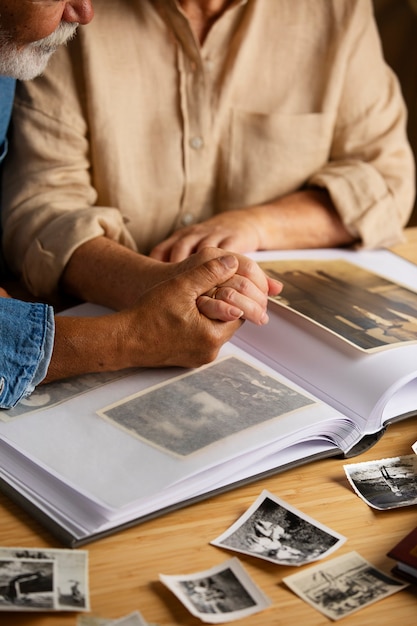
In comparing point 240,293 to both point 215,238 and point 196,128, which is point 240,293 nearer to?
point 215,238

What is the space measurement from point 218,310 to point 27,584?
0.40 metres

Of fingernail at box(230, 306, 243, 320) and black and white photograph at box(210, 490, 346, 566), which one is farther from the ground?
fingernail at box(230, 306, 243, 320)

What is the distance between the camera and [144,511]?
807 mm

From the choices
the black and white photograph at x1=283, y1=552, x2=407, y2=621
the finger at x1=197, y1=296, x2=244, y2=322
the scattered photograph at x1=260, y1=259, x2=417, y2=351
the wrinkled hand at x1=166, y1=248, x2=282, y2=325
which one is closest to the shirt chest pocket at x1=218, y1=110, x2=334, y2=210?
the scattered photograph at x1=260, y1=259, x2=417, y2=351

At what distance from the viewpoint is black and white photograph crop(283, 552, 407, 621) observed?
72cm

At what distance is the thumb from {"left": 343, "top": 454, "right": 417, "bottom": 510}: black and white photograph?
273 mm

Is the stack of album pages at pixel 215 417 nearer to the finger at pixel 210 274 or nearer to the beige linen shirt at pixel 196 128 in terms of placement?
the finger at pixel 210 274

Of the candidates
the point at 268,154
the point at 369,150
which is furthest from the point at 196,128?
the point at 369,150

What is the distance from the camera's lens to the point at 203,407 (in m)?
0.92

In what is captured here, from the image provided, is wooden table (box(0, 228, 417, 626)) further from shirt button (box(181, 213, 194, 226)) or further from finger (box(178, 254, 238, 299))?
shirt button (box(181, 213, 194, 226))

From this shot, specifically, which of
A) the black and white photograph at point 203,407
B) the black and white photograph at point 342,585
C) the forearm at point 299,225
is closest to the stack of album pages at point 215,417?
the black and white photograph at point 203,407

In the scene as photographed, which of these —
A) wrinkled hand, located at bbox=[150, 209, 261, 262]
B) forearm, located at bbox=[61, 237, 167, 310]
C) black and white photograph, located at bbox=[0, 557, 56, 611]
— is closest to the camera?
black and white photograph, located at bbox=[0, 557, 56, 611]

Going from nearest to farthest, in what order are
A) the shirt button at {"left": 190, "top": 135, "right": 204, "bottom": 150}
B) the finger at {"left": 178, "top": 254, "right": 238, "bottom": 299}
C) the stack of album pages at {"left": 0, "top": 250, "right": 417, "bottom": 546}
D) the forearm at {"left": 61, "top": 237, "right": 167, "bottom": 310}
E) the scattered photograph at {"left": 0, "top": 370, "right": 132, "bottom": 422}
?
the stack of album pages at {"left": 0, "top": 250, "right": 417, "bottom": 546}, the scattered photograph at {"left": 0, "top": 370, "right": 132, "bottom": 422}, the finger at {"left": 178, "top": 254, "right": 238, "bottom": 299}, the forearm at {"left": 61, "top": 237, "right": 167, "bottom": 310}, the shirt button at {"left": 190, "top": 135, "right": 204, "bottom": 150}

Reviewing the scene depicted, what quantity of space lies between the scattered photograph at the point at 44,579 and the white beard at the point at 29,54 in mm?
618
